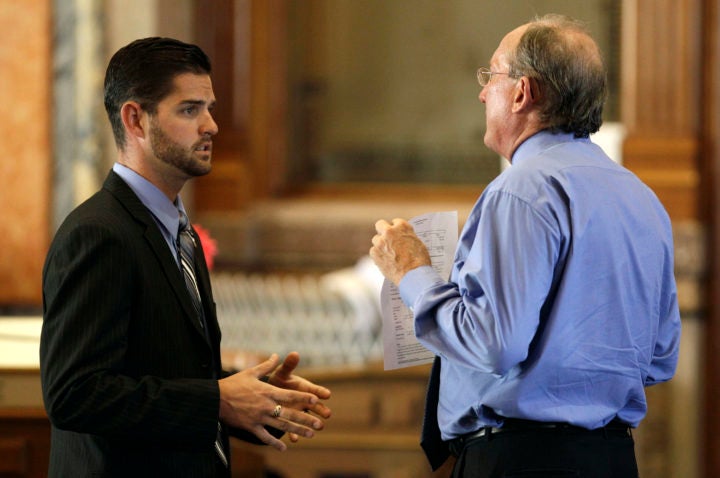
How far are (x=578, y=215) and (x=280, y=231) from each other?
427 cm

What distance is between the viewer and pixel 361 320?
15.9 feet

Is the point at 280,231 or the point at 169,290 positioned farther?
the point at 280,231

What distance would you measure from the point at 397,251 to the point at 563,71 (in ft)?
1.60

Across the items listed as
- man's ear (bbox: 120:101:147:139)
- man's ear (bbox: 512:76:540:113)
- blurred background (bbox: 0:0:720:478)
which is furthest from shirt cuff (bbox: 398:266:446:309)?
blurred background (bbox: 0:0:720:478)

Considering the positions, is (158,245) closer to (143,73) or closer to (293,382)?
(143,73)

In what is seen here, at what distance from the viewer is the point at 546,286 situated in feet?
6.53

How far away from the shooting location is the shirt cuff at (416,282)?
2.12 m

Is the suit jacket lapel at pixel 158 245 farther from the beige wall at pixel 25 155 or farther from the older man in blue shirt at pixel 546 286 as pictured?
the beige wall at pixel 25 155

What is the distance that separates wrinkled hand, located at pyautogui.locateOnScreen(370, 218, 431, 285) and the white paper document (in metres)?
0.08

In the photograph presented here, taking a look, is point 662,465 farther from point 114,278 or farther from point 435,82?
point 114,278

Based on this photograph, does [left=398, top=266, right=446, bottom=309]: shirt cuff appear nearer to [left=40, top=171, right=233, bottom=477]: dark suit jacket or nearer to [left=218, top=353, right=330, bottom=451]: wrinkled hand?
[left=218, top=353, right=330, bottom=451]: wrinkled hand

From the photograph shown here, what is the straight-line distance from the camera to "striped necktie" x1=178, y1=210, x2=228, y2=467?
6.93 feet

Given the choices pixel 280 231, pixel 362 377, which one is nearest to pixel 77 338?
pixel 362 377

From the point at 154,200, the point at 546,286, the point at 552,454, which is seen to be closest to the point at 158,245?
the point at 154,200
